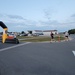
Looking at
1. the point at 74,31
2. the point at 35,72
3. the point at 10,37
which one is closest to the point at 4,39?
the point at 10,37

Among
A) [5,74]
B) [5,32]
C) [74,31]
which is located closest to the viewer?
[5,74]

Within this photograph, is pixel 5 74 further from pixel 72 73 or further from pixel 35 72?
pixel 72 73

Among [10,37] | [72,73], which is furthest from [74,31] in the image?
[72,73]

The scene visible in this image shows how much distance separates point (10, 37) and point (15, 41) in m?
1.18

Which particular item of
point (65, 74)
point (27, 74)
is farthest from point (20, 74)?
point (65, 74)

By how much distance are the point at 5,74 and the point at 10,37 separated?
24.9 m

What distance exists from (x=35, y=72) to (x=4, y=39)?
2469 cm

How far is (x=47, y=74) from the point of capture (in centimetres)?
771

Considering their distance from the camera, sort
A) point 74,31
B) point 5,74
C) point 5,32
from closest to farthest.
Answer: point 5,74
point 5,32
point 74,31

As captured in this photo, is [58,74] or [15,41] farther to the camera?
[15,41]

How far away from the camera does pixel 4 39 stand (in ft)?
106

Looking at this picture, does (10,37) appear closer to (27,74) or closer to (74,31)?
(27,74)

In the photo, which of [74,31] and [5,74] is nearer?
[5,74]

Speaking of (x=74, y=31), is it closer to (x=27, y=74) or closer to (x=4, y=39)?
(x=4, y=39)
